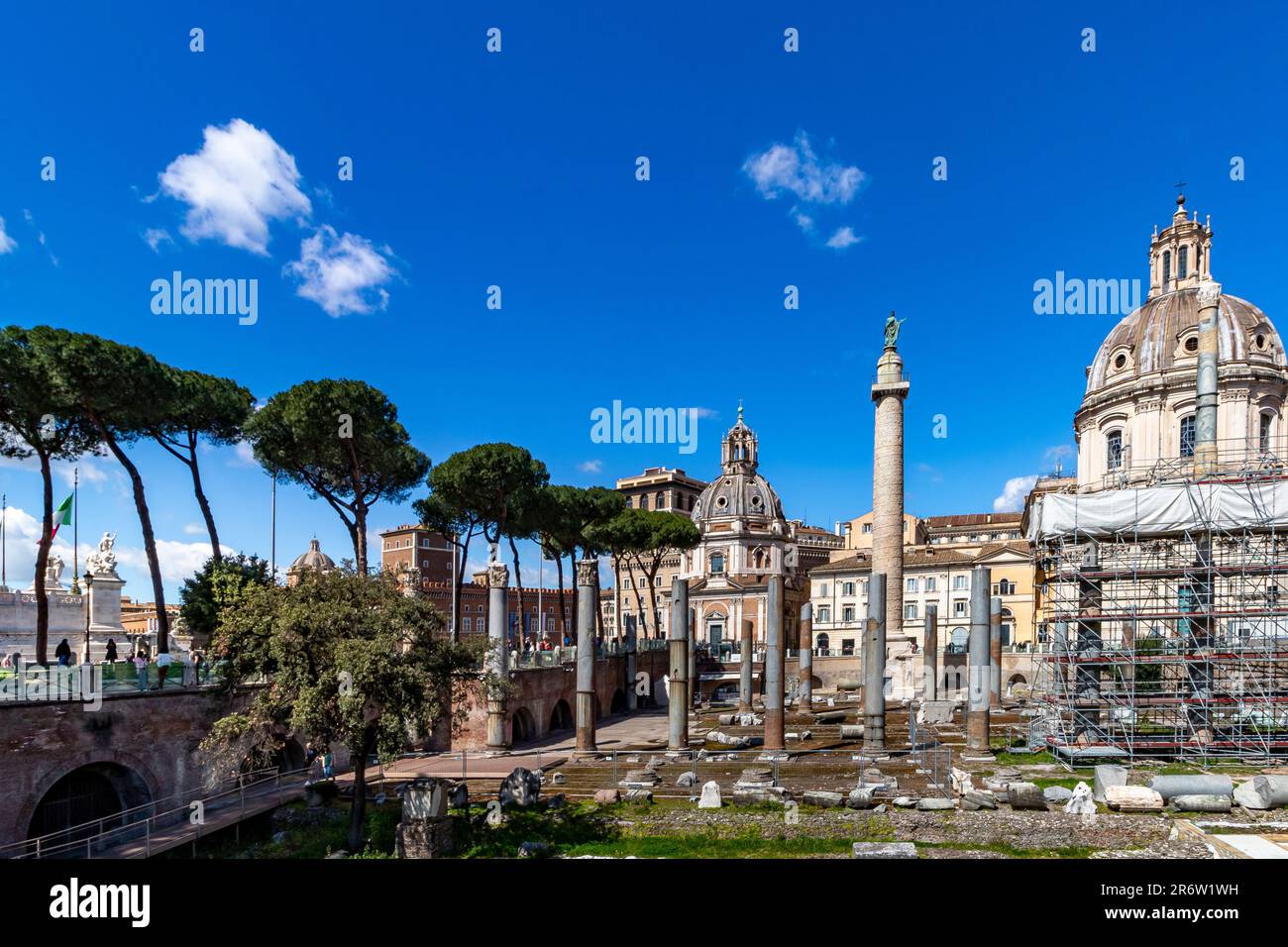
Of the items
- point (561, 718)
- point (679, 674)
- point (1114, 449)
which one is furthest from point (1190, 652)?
point (1114, 449)

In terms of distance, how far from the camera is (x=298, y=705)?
1533 cm

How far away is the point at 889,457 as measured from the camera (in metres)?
40.2

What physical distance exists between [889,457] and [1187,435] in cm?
2050

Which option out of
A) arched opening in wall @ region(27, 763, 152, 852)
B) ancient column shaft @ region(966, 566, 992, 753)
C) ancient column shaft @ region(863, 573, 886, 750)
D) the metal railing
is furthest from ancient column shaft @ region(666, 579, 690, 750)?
arched opening in wall @ region(27, 763, 152, 852)

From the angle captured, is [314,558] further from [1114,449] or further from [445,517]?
[1114,449]

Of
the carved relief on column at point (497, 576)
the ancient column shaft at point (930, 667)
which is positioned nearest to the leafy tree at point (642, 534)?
the ancient column shaft at point (930, 667)

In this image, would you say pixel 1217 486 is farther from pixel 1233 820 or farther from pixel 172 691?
pixel 172 691

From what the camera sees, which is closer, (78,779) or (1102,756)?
(78,779)

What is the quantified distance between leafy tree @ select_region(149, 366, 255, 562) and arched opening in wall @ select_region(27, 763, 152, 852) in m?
11.4

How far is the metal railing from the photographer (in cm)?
1598
